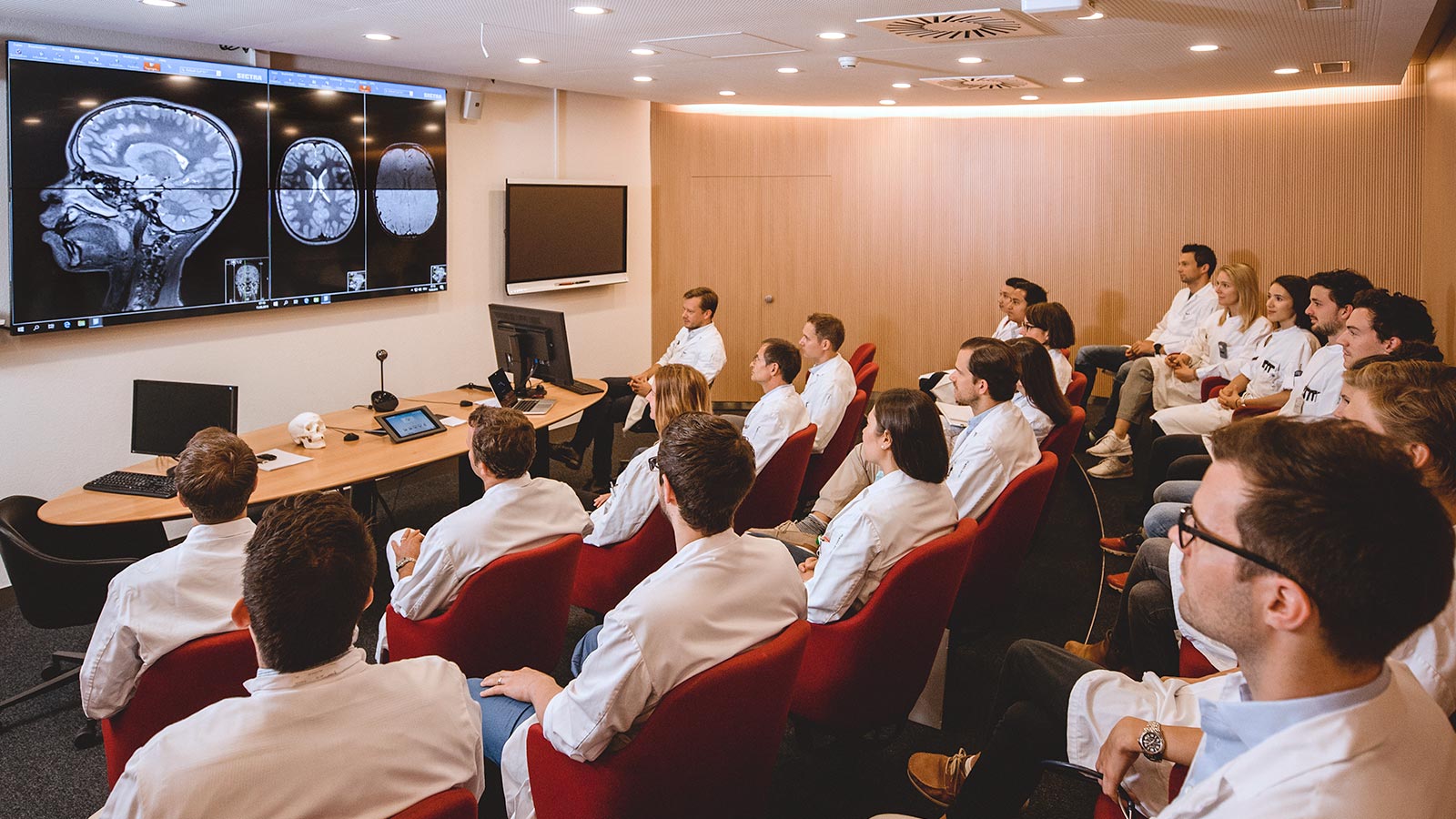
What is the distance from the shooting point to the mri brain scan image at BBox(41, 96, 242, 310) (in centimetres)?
475

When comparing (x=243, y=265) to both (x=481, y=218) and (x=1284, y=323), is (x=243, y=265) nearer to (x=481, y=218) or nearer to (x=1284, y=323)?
(x=481, y=218)

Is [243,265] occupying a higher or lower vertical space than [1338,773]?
higher

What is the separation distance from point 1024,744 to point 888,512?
2.76 feet

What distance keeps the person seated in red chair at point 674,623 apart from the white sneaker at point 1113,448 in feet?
16.4

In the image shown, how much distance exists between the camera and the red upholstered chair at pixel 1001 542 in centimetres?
348

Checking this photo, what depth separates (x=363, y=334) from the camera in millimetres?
6531

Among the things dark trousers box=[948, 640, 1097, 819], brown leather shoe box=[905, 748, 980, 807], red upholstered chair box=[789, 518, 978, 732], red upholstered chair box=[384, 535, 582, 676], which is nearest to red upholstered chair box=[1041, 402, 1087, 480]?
red upholstered chair box=[789, 518, 978, 732]

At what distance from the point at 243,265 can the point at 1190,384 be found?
5964 millimetres

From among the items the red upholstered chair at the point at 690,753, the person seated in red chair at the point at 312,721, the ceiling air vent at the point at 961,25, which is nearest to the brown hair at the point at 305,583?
the person seated in red chair at the point at 312,721

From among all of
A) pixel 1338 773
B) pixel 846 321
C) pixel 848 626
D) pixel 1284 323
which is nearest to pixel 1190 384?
pixel 1284 323

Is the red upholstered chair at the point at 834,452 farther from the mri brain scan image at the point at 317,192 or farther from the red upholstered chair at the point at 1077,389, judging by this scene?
the mri brain scan image at the point at 317,192

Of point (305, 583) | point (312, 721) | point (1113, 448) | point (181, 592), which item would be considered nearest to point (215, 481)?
point (181, 592)

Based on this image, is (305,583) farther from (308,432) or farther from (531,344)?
(531,344)

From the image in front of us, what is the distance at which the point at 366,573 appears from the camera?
1.88 metres
